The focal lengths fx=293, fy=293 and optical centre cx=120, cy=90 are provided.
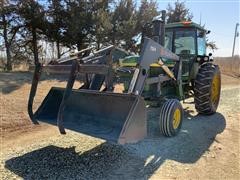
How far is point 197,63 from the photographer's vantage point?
24.6 feet

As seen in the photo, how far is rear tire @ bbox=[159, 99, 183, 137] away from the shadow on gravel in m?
0.14

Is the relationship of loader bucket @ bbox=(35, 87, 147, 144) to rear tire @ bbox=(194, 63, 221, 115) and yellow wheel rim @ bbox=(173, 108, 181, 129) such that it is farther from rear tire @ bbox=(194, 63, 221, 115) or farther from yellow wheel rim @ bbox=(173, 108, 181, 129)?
rear tire @ bbox=(194, 63, 221, 115)

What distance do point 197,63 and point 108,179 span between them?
15.3 ft

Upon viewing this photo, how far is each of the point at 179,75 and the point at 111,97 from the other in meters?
2.34

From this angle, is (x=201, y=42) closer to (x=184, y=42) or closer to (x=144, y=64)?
(x=184, y=42)

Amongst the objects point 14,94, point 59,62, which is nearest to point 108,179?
point 59,62

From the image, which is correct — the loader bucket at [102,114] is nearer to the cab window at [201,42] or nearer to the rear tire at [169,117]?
the rear tire at [169,117]

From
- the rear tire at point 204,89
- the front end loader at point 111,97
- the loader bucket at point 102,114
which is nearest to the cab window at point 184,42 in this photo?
the rear tire at point 204,89

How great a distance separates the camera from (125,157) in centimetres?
443

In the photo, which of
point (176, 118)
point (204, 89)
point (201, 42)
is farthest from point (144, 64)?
point (201, 42)

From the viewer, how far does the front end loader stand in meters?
4.02

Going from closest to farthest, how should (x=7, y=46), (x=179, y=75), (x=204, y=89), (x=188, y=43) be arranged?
(x=179, y=75) < (x=204, y=89) < (x=188, y=43) < (x=7, y=46)

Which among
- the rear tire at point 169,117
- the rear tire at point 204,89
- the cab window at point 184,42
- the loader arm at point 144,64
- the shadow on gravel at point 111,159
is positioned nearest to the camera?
the shadow on gravel at point 111,159

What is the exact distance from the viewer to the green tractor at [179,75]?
17.6 feet
